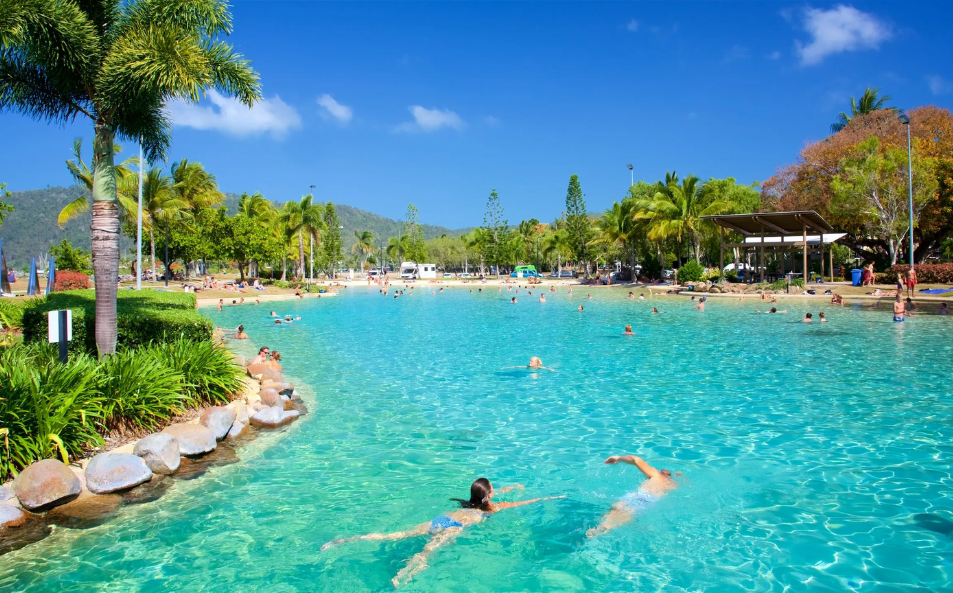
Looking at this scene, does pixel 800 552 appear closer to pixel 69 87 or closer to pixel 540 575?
pixel 540 575

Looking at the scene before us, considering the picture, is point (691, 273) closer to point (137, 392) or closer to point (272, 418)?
point (272, 418)

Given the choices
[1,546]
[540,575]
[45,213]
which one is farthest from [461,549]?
[45,213]


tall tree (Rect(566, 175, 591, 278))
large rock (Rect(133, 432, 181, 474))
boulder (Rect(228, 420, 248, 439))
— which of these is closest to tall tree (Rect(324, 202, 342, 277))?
tall tree (Rect(566, 175, 591, 278))

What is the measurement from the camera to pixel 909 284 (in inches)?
1127

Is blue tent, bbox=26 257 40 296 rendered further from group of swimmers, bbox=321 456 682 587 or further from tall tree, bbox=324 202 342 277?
tall tree, bbox=324 202 342 277

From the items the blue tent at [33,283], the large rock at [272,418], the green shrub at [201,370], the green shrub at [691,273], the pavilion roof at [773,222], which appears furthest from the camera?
the green shrub at [691,273]

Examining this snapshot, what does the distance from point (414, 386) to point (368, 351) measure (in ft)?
18.1

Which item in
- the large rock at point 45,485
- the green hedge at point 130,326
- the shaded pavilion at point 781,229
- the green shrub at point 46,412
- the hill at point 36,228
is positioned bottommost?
the large rock at point 45,485

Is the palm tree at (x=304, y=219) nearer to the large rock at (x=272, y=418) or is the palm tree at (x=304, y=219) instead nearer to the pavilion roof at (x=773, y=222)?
the pavilion roof at (x=773, y=222)

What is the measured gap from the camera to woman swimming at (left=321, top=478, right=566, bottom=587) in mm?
5324

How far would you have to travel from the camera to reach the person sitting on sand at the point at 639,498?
20.0 feet

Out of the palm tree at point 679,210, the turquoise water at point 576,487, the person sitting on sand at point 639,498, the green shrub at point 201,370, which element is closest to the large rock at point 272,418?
the turquoise water at point 576,487

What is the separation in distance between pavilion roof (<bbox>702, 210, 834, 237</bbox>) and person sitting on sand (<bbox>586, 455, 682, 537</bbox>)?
2924cm

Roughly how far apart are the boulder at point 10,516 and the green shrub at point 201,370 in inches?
116
